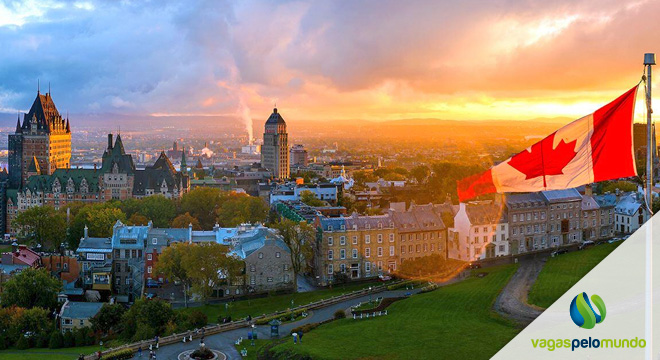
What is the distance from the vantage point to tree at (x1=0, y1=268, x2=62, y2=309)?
173 feet

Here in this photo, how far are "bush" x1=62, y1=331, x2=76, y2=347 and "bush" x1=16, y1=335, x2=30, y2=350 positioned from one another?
235 centimetres

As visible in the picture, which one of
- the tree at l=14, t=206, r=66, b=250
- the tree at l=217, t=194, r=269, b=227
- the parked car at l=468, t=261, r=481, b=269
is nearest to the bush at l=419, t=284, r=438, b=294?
the parked car at l=468, t=261, r=481, b=269

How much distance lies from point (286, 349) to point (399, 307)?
36.8 ft

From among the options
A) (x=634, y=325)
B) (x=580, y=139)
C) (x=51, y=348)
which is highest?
(x=580, y=139)

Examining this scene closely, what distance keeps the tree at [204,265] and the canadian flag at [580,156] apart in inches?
1525

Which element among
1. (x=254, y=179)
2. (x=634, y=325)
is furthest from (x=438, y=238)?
(x=254, y=179)

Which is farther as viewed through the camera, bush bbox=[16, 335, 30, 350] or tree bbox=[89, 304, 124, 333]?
tree bbox=[89, 304, 124, 333]

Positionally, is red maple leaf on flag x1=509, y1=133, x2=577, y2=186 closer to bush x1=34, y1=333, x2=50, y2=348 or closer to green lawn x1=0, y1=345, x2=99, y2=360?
green lawn x1=0, y1=345, x2=99, y2=360

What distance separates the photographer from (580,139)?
52.1 feet

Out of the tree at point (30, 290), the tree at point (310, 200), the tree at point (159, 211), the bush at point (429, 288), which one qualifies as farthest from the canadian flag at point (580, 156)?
the tree at point (310, 200)

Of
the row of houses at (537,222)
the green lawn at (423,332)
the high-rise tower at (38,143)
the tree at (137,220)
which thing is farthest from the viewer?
the high-rise tower at (38,143)

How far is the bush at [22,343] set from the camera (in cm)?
4656

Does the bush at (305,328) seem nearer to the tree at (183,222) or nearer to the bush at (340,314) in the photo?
the bush at (340,314)

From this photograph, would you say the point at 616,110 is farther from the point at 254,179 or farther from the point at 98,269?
the point at 254,179
